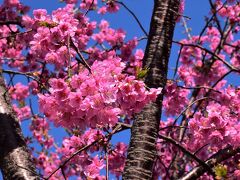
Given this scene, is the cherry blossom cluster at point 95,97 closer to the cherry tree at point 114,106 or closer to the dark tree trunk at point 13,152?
the cherry tree at point 114,106

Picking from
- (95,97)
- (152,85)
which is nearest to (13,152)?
(152,85)

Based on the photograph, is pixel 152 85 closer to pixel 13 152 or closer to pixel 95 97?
pixel 95 97

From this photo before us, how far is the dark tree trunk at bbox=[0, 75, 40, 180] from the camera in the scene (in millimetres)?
3625

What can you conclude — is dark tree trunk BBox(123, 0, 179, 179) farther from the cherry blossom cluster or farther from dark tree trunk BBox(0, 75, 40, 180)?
dark tree trunk BBox(0, 75, 40, 180)

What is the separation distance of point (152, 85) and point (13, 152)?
1.36 m

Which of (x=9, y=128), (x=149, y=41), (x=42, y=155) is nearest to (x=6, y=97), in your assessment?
(x=9, y=128)

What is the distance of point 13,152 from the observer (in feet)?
12.2

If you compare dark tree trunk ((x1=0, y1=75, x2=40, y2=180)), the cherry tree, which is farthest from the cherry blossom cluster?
A: dark tree trunk ((x1=0, y1=75, x2=40, y2=180))

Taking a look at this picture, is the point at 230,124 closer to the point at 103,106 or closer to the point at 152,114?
the point at 152,114

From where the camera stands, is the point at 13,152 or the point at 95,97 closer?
the point at 95,97

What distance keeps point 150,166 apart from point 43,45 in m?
1.32

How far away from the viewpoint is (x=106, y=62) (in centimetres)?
273

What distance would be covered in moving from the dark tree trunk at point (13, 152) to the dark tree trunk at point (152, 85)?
2.83ft

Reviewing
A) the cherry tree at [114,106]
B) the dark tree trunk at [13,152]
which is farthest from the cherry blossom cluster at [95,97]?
the dark tree trunk at [13,152]
